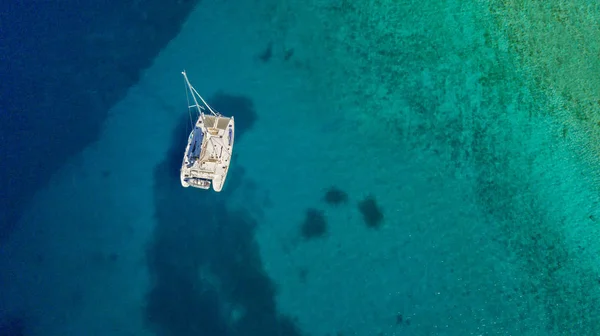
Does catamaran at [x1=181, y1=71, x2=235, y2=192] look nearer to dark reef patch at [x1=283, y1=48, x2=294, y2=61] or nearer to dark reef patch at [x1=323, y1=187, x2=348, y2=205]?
dark reef patch at [x1=283, y1=48, x2=294, y2=61]

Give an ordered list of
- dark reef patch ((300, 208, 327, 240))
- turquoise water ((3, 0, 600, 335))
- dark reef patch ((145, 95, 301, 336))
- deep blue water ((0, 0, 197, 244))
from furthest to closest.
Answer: deep blue water ((0, 0, 197, 244))
dark reef patch ((300, 208, 327, 240))
turquoise water ((3, 0, 600, 335))
dark reef patch ((145, 95, 301, 336))

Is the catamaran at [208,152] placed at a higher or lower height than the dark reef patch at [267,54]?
lower

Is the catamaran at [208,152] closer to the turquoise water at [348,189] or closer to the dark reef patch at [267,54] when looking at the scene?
the turquoise water at [348,189]

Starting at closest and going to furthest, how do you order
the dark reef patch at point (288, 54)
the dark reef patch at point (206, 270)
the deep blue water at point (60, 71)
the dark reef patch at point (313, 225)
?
the dark reef patch at point (206, 270) → the dark reef patch at point (313, 225) → the deep blue water at point (60, 71) → the dark reef patch at point (288, 54)

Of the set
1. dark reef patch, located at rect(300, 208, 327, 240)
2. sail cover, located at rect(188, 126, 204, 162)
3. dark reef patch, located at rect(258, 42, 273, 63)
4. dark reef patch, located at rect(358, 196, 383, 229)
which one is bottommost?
dark reef patch, located at rect(300, 208, 327, 240)

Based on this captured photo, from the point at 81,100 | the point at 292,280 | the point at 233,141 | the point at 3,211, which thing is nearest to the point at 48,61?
the point at 81,100

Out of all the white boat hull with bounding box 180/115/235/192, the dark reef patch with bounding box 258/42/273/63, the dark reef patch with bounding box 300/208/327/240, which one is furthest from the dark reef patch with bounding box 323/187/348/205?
the dark reef patch with bounding box 258/42/273/63

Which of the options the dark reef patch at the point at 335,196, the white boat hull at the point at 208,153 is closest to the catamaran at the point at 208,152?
the white boat hull at the point at 208,153
